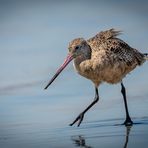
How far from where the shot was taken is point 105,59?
425 inches

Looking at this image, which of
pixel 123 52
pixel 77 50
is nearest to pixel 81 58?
pixel 77 50

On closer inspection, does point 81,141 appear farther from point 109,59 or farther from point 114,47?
point 114,47

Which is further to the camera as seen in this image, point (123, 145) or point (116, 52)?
point (116, 52)

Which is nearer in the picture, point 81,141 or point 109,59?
point 81,141

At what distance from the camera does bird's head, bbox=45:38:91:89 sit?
441 inches

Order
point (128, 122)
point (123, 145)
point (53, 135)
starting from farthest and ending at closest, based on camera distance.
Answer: point (128, 122) < point (53, 135) < point (123, 145)

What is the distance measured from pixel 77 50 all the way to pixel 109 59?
0.74 m

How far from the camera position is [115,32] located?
456 inches

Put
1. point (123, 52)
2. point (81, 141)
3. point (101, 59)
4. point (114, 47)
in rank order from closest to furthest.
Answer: point (81, 141) → point (101, 59) → point (114, 47) → point (123, 52)

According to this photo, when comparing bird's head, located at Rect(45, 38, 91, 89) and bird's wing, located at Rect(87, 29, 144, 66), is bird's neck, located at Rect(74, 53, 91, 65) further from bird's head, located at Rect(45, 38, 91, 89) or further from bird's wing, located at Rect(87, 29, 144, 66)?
bird's wing, located at Rect(87, 29, 144, 66)

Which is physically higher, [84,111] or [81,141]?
[84,111]

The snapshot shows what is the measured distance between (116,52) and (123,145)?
4.37m

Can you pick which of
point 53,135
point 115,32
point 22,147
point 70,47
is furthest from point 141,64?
point 22,147

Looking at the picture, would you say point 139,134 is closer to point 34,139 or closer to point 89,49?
point 34,139
